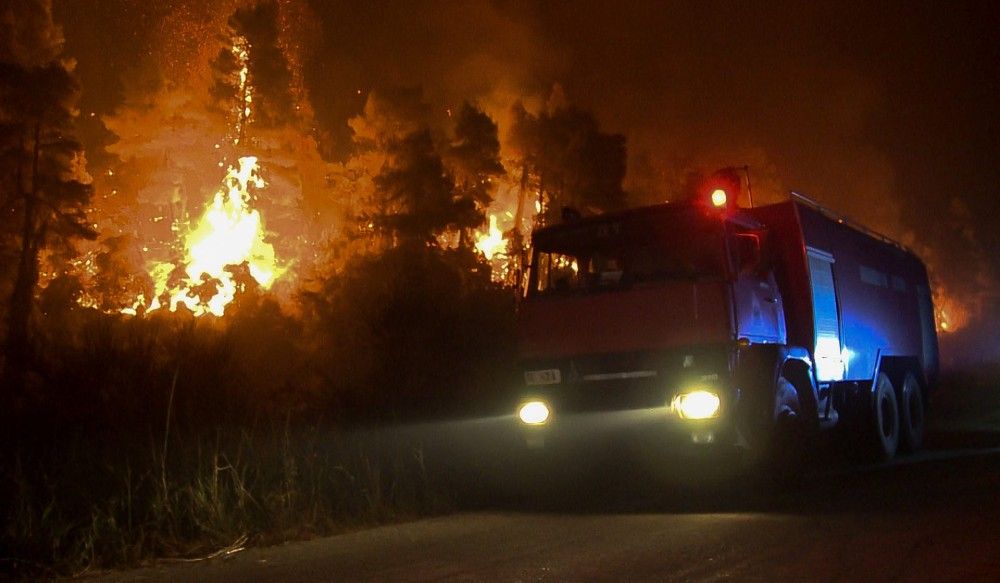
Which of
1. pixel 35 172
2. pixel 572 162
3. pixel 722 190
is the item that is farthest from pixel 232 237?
pixel 722 190

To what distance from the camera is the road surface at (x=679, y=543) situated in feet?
23.4

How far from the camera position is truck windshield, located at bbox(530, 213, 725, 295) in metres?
10.6

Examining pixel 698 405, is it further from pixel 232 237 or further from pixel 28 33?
pixel 232 237

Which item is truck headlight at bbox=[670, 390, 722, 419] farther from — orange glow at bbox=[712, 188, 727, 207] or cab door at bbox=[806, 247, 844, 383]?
cab door at bbox=[806, 247, 844, 383]

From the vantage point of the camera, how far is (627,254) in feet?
36.2

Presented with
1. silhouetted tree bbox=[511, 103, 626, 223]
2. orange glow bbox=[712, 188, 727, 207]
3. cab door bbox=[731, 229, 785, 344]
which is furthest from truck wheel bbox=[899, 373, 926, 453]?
silhouetted tree bbox=[511, 103, 626, 223]

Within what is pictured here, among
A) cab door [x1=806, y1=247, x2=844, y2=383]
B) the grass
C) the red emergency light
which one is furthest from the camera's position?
cab door [x1=806, y1=247, x2=844, y2=383]

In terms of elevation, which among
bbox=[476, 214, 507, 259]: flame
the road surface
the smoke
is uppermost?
the smoke

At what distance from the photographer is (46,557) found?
7688 millimetres

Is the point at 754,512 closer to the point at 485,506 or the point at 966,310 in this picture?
the point at 485,506

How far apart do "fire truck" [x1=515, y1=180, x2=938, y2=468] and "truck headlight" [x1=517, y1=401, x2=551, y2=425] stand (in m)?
0.01

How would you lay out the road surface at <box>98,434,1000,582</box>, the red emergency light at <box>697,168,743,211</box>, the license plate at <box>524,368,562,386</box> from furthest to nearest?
the red emergency light at <box>697,168,743,211</box> → the license plate at <box>524,368,562,386</box> → the road surface at <box>98,434,1000,582</box>

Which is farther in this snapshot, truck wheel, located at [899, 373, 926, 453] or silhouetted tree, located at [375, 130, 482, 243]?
silhouetted tree, located at [375, 130, 482, 243]

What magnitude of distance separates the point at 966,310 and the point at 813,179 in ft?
53.8
